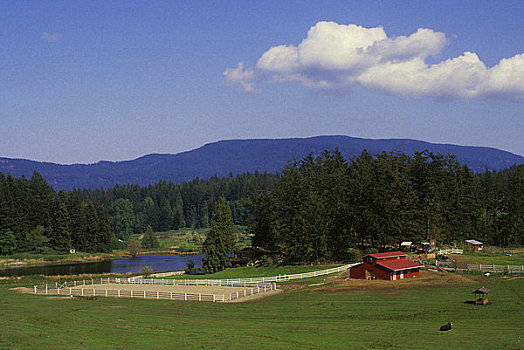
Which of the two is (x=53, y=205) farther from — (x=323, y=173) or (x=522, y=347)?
(x=522, y=347)

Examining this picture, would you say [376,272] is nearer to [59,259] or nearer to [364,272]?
[364,272]

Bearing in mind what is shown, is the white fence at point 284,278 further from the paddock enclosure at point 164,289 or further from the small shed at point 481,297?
the small shed at point 481,297

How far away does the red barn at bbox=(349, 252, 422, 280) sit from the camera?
6412cm

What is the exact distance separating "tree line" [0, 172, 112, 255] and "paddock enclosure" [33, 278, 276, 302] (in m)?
75.8

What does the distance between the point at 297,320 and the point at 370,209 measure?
172 ft

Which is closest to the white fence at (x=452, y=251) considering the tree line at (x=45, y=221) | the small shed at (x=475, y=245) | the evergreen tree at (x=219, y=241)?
the small shed at (x=475, y=245)

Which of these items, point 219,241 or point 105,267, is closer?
point 219,241

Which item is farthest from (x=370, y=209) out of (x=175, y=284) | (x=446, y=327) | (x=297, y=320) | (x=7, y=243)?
(x=7, y=243)

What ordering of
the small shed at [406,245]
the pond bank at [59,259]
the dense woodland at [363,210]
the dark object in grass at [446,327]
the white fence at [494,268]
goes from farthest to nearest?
1. the pond bank at [59,259]
2. the dense woodland at [363,210]
3. the small shed at [406,245]
4. the white fence at [494,268]
5. the dark object in grass at [446,327]

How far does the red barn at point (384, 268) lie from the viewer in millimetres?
64125

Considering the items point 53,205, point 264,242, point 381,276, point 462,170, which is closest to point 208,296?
point 381,276

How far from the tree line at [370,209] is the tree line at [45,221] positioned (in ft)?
221

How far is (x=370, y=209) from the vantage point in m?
91.9

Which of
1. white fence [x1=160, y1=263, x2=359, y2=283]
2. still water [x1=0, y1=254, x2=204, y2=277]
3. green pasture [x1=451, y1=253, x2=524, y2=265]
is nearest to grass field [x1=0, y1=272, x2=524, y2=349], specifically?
white fence [x1=160, y1=263, x2=359, y2=283]
